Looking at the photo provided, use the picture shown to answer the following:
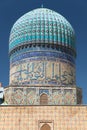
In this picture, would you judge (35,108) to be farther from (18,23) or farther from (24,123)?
(18,23)

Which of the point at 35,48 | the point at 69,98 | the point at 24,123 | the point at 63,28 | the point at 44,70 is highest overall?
the point at 63,28

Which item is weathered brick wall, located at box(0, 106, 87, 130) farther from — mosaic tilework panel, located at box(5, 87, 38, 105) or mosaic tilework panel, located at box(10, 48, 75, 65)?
mosaic tilework panel, located at box(10, 48, 75, 65)

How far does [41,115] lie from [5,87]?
343 cm

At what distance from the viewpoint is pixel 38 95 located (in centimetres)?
1534

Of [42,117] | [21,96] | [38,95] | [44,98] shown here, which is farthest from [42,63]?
[42,117]

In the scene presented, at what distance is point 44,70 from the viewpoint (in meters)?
16.1

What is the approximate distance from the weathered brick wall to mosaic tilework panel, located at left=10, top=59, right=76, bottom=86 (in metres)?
2.85

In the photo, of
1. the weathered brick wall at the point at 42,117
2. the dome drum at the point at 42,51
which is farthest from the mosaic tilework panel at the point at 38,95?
the weathered brick wall at the point at 42,117

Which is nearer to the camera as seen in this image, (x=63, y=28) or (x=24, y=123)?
(x=24, y=123)

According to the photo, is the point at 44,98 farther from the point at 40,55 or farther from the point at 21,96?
the point at 40,55

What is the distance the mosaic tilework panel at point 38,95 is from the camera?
15.2 meters

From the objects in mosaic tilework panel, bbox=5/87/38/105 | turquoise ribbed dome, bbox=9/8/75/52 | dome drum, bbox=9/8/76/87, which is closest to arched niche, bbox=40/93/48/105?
mosaic tilework panel, bbox=5/87/38/105

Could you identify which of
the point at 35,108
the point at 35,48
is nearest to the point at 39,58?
the point at 35,48

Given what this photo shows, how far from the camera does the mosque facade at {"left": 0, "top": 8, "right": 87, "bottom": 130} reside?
1535 centimetres
